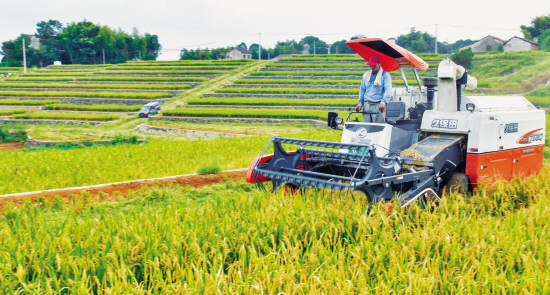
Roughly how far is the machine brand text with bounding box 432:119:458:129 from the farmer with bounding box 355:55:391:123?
27.1 inches

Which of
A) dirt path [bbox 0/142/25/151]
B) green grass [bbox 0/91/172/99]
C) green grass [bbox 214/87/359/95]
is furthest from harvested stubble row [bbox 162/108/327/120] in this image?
dirt path [bbox 0/142/25/151]

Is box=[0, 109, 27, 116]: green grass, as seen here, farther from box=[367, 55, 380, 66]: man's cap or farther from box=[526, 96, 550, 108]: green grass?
box=[526, 96, 550, 108]: green grass

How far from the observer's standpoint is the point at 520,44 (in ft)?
173

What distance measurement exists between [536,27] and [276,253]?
59.6 meters

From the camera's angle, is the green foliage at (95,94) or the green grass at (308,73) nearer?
the green foliage at (95,94)

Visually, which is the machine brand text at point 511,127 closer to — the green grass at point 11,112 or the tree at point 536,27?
the green grass at point 11,112

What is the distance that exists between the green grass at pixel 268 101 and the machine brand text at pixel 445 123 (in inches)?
749

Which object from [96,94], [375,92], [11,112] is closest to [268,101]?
[96,94]

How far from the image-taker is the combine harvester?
A: 5.27 m

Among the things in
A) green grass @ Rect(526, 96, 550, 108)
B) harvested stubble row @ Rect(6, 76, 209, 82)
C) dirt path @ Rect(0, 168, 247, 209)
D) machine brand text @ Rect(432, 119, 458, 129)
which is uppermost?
harvested stubble row @ Rect(6, 76, 209, 82)

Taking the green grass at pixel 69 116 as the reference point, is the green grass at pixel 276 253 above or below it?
above

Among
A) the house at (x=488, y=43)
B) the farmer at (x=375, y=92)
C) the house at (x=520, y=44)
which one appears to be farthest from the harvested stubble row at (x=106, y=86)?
the house at (x=488, y=43)

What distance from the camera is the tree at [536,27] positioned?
5112 cm

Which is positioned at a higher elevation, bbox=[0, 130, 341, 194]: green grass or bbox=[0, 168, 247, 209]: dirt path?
bbox=[0, 168, 247, 209]: dirt path
